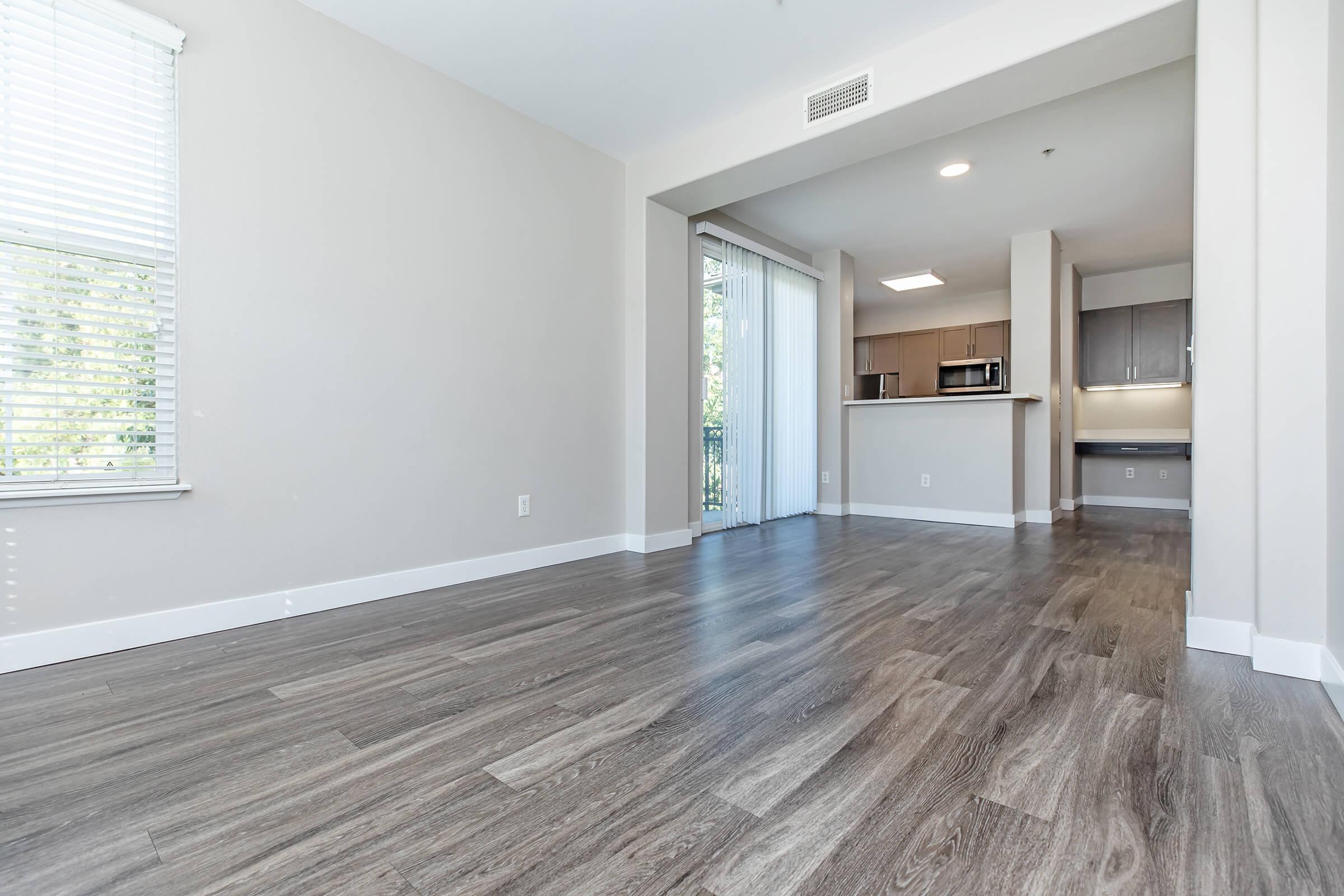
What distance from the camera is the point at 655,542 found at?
155 inches

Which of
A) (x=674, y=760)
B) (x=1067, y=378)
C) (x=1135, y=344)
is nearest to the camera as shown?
(x=674, y=760)

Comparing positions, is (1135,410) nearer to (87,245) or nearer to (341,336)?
(341,336)

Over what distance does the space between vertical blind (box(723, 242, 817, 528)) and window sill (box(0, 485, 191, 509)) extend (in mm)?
3448

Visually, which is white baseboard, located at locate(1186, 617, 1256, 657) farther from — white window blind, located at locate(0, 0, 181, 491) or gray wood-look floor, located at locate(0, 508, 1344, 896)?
white window blind, located at locate(0, 0, 181, 491)

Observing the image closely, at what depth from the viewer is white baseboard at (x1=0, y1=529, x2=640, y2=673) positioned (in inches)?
76.8

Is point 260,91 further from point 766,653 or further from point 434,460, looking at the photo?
point 766,653

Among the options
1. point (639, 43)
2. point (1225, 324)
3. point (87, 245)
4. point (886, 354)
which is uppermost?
point (639, 43)

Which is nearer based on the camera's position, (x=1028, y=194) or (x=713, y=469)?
(x=1028, y=194)

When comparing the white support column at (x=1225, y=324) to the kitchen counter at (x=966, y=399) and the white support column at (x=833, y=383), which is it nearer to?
the kitchen counter at (x=966, y=399)

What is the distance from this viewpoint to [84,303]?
2049 mm

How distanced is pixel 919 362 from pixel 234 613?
7849 mm

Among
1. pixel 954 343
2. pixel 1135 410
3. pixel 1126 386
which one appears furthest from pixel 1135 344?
pixel 954 343

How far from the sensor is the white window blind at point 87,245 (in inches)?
76.3

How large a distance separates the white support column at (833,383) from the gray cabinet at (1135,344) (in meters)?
3.01
